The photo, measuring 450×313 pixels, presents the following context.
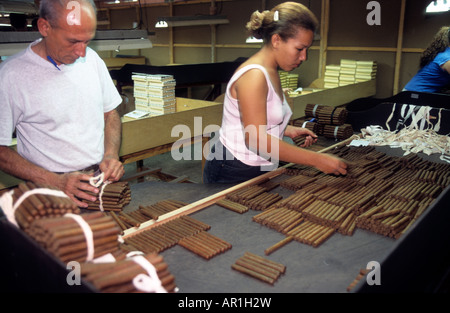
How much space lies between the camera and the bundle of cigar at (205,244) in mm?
1803

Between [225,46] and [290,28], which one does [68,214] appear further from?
[225,46]

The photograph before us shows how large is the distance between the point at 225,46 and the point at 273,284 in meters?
11.0

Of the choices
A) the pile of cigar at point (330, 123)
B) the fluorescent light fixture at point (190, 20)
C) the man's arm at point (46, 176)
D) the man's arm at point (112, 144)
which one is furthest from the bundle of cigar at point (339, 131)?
the fluorescent light fixture at point (190, 20)

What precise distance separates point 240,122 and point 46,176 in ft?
4.39

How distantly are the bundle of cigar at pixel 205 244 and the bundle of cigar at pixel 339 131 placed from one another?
10.3 feet

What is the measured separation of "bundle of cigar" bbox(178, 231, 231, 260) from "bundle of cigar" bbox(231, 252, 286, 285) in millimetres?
131

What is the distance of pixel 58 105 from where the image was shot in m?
2.39

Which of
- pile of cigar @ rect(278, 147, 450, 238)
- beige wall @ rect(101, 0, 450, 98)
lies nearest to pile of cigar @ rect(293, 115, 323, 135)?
pile of cigar @ rect(278, 147, 450, 238)

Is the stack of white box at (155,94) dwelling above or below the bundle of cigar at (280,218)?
above

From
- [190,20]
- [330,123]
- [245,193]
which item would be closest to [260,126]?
[245,193]

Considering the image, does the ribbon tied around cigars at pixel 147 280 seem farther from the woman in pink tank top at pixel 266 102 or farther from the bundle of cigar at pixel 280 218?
the woman in pink tank top at pixel 266 102

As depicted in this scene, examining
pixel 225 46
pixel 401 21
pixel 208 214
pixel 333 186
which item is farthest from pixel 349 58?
pixel 208 214

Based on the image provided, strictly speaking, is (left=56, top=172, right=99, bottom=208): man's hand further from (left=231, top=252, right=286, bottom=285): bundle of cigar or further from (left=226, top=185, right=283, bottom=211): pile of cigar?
(left=231, top=252, right=286, bottom=285): bundle of cigar

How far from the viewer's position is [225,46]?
1181 centimetres
